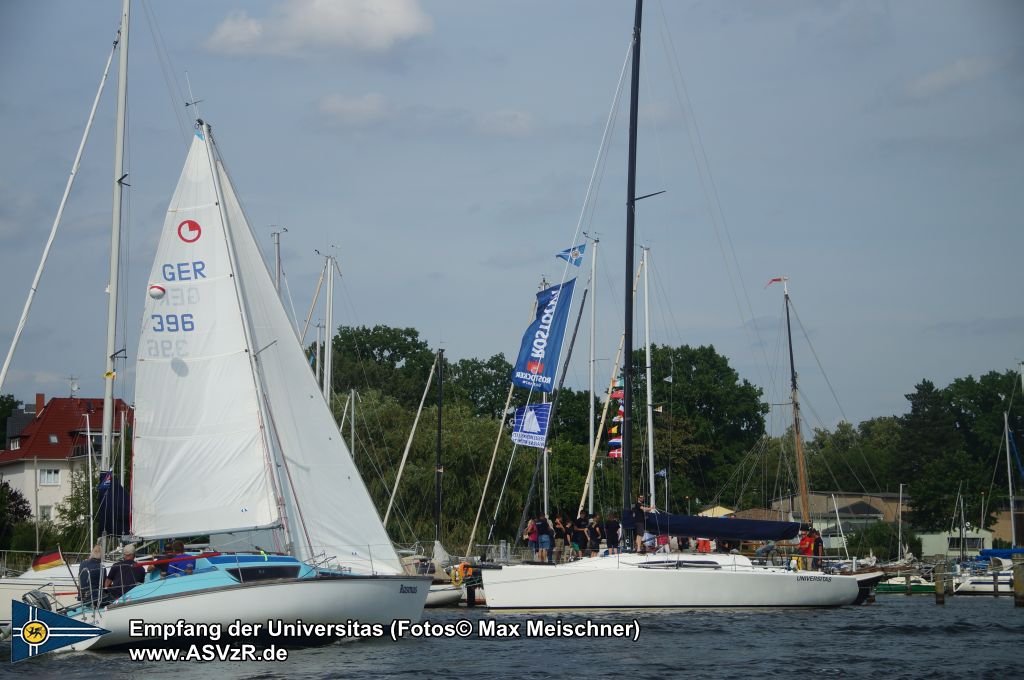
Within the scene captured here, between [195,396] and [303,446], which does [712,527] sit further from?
[195,396]

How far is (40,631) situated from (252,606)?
3.57m

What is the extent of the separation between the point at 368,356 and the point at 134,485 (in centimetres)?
6463

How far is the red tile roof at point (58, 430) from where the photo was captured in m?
67.1

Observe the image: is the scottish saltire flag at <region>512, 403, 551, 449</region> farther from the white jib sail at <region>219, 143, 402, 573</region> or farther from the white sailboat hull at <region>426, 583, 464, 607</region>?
the white jib sail at <region>219, 143, 402, 573</region>

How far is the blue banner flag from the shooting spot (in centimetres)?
3519

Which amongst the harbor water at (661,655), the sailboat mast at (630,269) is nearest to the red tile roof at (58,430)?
the sailboat mast at (630,269)

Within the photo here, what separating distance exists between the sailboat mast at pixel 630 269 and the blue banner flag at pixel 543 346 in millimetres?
4998

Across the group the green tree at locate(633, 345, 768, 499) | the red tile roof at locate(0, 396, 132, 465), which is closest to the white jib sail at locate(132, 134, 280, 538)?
the red tile roof at locate(0, 396, 132, 465)

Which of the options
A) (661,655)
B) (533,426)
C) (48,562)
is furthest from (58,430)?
(661,655)

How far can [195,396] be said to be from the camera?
22156mm

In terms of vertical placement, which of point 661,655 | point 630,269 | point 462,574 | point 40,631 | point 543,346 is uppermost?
point 630,269

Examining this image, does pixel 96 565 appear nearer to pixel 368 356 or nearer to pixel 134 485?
pixel 134 485

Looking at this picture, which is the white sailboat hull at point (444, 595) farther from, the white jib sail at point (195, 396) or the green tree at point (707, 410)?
the green tree at point (707, 410)

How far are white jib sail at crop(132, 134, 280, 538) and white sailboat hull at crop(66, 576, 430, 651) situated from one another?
2325 millimetres
